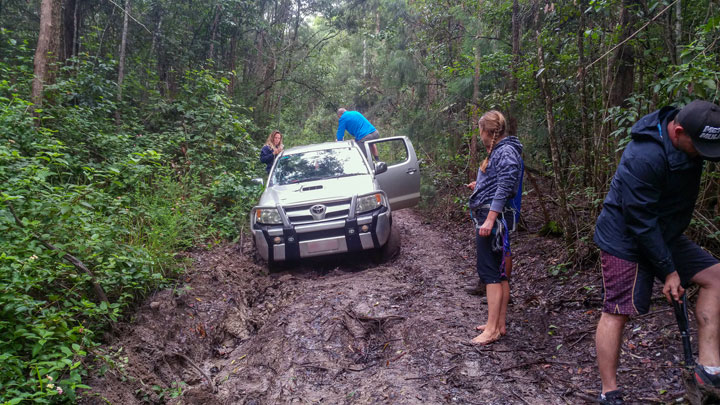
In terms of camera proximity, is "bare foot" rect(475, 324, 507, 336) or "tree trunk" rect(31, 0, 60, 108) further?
"tree trunk" rect(31, 0, 60, 108)

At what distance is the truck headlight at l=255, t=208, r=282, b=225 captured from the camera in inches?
211

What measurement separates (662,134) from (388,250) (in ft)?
13.1

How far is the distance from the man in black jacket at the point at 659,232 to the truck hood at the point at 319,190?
351cm

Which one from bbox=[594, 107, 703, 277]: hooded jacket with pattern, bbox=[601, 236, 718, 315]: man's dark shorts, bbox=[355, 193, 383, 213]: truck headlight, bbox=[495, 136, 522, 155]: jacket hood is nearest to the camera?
bbox=[594, 107, 703, 277]: hooded jacket with pattern

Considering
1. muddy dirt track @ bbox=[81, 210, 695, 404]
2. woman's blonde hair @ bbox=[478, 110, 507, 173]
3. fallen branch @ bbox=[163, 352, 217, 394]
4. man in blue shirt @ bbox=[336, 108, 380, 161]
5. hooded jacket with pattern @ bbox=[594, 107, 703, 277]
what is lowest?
fallen branch @ bbox=[163, 352, 217, 394]

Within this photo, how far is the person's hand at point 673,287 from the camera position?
2.18m

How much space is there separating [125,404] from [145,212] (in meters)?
2.99

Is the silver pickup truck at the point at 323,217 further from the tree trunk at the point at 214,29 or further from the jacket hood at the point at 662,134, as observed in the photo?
the tree trunk at the point at 214,29

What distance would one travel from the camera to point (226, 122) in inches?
353

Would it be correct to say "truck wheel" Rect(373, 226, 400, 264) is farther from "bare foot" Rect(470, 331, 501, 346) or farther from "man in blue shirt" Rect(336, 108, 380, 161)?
"man in blue shirt" Rect(336, 108, 380, 161)

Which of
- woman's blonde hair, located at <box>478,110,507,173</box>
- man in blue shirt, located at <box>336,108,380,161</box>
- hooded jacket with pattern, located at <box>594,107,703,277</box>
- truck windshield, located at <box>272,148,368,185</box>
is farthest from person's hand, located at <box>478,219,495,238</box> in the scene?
man in blue shirt, located at <box>336,108,380,161</box>

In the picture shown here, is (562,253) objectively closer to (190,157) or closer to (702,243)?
(702,243)

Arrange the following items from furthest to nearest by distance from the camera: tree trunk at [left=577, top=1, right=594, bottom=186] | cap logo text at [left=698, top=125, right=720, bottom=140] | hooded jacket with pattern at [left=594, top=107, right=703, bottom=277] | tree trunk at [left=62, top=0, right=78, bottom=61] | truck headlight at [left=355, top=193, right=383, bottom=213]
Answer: tree trunk at [left=62, top=0, right=78, bottom=61] → truck headlight at [left=355, top=193, right=383, bottom=213] → tree trunk at [left=577, top=1, right=594, bottom=186] → hooded jacket with pattern at [left=594, top=107, right=703, bottom=277] → cap logo text at [left=698, top=125, right=720, bottom=140]

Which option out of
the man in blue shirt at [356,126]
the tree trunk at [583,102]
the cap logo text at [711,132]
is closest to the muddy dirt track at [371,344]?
the tree trunk at [583,102]
